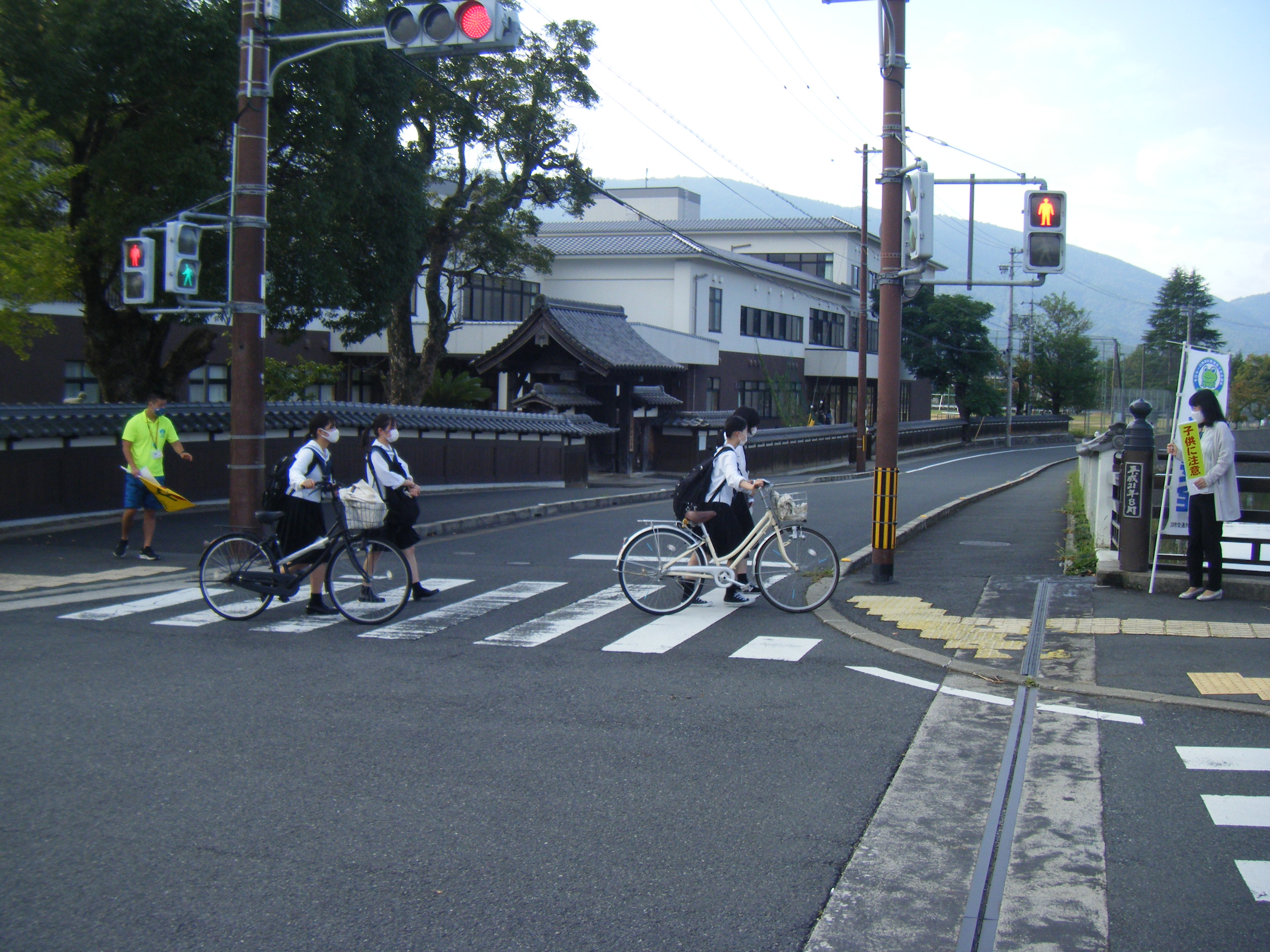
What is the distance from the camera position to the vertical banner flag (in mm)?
9617

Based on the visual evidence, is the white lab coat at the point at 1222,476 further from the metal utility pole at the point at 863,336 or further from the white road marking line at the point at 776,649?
the metal utility pole at the point at 863,336

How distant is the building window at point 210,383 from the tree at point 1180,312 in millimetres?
64628

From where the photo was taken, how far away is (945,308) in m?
59.3

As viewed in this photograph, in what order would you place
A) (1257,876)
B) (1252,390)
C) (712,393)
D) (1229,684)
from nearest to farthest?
(1257,876) → (1229,684) → (712,393) → (1252,390)

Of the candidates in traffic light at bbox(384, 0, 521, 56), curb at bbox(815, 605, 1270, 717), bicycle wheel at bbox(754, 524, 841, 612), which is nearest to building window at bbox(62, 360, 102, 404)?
traffic light at bbox(384, 0, 521, 56)

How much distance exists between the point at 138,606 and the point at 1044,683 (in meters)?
7.65

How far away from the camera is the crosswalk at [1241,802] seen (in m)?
4.21

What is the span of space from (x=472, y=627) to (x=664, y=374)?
28.1 m

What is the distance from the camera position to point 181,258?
35.7 feet

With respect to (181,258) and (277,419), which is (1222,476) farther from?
(277,419)

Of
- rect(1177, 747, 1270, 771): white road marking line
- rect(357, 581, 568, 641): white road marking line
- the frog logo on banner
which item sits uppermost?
the frog logo on banner

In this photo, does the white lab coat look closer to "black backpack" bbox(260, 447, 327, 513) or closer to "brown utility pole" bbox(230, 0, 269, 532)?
"black backpack" bbox(260, 447, 327, 513)

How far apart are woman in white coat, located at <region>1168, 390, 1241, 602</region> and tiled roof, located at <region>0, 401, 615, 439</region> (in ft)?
38.7

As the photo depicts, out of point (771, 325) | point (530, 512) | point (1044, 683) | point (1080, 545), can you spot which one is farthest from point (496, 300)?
point (1044, 683)
